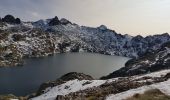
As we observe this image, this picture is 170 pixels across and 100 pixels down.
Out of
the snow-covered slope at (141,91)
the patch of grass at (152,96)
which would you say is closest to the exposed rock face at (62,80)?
the snow-covered slope at (141,91)

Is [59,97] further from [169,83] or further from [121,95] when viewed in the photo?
[169,83]

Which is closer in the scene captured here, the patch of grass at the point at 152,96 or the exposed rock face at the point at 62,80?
the patch of grass at the point at 152,96

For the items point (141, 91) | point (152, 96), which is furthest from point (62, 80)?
point (152, 96)

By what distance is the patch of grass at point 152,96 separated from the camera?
45.9 metres

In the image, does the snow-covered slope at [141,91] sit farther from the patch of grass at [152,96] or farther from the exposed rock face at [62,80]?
the exposed rock face at [62,80]

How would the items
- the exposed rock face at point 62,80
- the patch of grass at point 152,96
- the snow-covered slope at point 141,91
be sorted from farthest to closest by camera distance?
the exposed rock face at point 62,80 < the snow-covered slope at point 141,91 < the patch of grass at point 152,96

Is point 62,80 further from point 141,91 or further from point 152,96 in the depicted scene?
point 152,96

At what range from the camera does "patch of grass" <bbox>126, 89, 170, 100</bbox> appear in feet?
151

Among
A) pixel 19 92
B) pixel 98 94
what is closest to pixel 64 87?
pixel 98 94

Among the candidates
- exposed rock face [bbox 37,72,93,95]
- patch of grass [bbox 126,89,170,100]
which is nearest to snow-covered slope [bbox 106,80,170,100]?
patch of grass [bbox 126,89,170,100]

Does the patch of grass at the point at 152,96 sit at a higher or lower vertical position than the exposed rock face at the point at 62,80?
higher

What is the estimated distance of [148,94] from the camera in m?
48.5

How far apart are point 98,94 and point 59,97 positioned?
964 cm

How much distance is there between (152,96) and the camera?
47156mm
